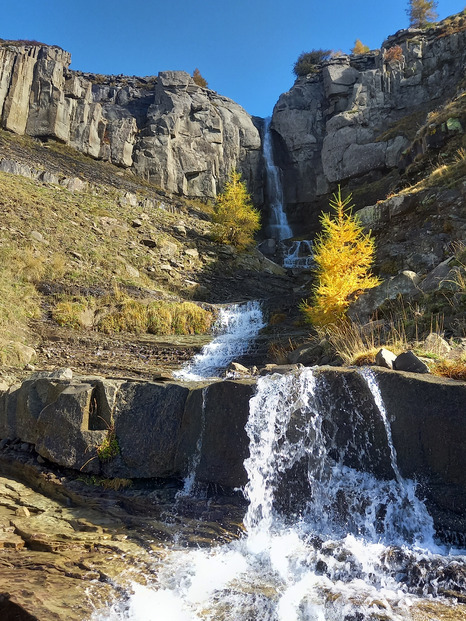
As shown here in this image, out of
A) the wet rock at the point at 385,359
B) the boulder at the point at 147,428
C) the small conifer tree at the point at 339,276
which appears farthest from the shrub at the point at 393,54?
the boulder at the point at 147,428

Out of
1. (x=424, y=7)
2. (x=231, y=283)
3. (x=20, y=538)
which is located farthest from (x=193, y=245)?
(x=424, y=7)

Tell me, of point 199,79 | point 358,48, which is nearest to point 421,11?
point 358,48

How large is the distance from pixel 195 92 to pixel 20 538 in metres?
38.8

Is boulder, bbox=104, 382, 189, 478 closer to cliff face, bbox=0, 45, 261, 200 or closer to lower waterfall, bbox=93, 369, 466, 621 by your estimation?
lower waterfall, bbox=93, 369, 466, 621

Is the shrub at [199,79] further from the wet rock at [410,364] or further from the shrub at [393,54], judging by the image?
the wet rock at [410,364]

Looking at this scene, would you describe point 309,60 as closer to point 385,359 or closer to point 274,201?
point 274,201

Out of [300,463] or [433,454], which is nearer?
[433,454]

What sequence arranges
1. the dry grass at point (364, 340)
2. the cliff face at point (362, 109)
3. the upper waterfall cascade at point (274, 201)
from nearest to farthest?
the dry grass at point (364, 340) < the cliff face at point (362, 109) < the upper waterfall cascade at point (274, 201)

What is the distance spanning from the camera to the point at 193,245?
2319cm

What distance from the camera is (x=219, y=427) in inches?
233

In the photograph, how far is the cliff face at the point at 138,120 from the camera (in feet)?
95.7

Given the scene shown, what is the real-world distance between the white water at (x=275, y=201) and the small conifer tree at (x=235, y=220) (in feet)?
24.3

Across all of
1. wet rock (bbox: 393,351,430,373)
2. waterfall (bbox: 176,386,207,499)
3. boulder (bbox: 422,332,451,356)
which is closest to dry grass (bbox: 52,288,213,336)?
waterfall (bbox: 176,386,207,499)

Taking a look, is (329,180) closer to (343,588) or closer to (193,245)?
(193,245)
